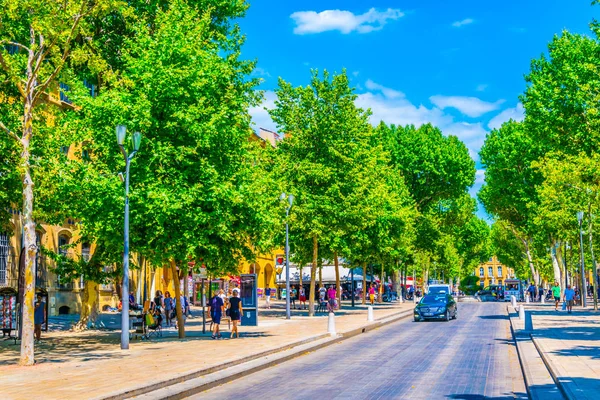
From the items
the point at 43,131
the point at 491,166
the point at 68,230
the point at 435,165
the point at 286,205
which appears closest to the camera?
the point at 43,131

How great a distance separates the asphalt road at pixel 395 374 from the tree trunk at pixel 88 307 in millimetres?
10958

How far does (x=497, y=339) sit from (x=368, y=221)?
59.7 ft

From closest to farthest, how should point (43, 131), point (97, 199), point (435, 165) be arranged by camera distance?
point (43, 131) < point (97, 199) < point (435, 165)

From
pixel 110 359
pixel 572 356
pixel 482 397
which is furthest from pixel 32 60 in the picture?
pixel 572 356

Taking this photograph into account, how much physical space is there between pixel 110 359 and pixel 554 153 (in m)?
34.0

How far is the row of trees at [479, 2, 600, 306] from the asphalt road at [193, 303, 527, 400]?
1271 centimetres

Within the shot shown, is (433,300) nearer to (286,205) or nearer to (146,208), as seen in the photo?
(286,205)

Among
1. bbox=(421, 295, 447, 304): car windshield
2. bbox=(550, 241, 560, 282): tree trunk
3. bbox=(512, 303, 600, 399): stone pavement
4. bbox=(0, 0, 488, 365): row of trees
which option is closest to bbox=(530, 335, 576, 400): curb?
bbox=(512, 303, 600, 399): stone pavement

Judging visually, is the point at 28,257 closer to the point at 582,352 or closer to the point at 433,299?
the point at 582,352

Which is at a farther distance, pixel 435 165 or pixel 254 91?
pixel 435 165

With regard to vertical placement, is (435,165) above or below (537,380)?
above

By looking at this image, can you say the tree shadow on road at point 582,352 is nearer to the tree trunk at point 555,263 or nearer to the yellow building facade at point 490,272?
the tree trunk at point 555,263

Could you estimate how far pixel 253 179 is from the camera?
2512 cm

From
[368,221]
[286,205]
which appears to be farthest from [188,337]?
[368,221]
